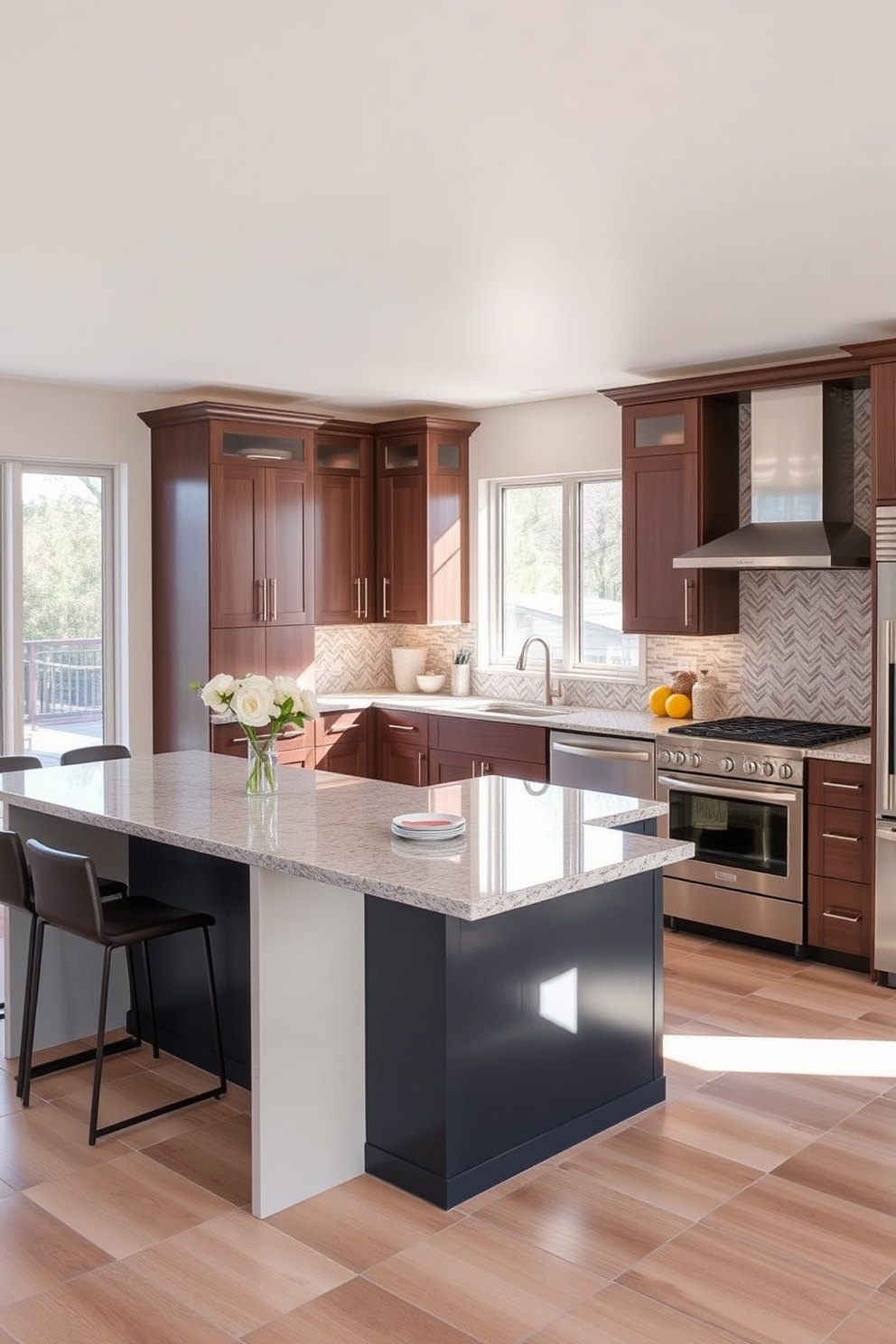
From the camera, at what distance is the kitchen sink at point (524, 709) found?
264 inches

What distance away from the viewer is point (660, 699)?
20.6 ft

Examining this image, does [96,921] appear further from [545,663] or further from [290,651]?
[545,663]

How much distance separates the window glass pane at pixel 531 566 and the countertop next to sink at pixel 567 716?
44cm

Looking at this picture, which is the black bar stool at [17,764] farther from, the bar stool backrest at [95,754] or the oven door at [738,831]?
the oven door at [738,831]

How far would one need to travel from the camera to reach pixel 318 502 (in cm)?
724

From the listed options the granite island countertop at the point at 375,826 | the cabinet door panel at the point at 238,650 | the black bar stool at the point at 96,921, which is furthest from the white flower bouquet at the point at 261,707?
the cabinet door panel at the point at 238,650

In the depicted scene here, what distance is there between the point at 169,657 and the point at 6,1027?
284 cm

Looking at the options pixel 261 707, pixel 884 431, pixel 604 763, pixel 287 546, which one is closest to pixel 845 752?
pixel 604 763

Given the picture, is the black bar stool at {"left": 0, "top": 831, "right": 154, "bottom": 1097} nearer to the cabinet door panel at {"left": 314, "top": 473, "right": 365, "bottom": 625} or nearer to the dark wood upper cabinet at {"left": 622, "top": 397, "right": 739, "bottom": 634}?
the dark wood upper cabinet at {"left": 622, "top": 397, "right": 739, "bottom": 634}

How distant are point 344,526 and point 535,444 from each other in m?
1.26

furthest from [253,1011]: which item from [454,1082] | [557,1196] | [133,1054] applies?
[133,1054]

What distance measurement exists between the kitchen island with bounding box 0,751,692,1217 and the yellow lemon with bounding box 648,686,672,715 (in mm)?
2442

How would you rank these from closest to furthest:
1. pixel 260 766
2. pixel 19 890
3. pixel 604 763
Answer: pixel 19 890
pixel 260 766
pixel 604 763

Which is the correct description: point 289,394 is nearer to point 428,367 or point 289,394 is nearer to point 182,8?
point 428,367
